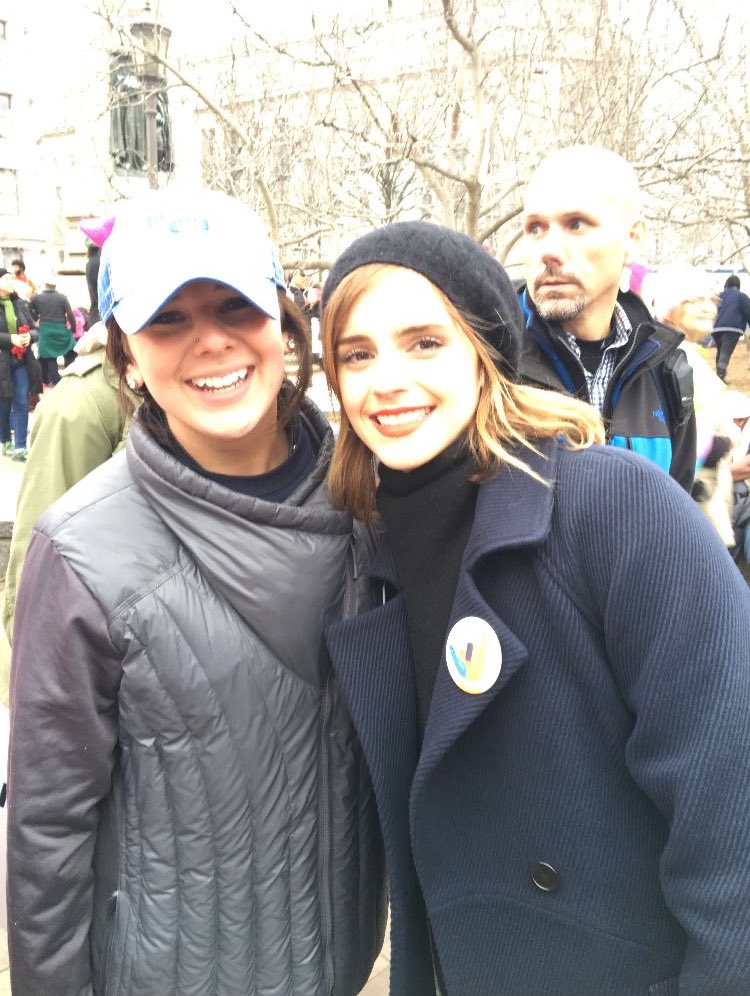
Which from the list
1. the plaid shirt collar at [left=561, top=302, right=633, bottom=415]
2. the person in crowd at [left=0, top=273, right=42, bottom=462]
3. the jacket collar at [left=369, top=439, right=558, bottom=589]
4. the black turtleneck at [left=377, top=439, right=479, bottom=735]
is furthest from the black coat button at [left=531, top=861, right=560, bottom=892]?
the person in crowd at [left=0, top=273, right=42, bottom=462]

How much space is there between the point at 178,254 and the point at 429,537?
67cm

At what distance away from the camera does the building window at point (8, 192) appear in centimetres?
4522

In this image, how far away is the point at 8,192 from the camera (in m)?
45.6

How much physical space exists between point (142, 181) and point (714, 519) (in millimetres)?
6995

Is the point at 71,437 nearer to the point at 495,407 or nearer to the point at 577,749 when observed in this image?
the point at 495,407

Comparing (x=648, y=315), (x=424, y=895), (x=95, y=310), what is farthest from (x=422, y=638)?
(x=95, y=310)

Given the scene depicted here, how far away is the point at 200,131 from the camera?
17.7 meters

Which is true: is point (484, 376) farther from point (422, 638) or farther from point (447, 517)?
point (422, 638)

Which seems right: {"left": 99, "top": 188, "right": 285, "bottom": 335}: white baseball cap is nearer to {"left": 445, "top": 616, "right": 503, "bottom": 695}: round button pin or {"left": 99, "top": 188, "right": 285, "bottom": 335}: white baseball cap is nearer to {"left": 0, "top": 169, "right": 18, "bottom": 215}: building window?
{"left": 445, "top": 616, "right": 503, "bottom": 695}: round button pin

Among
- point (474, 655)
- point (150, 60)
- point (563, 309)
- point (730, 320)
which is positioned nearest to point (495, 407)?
point (474, 655)

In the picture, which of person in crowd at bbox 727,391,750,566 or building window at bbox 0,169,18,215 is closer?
person in crowd at bbox 727,391,750,566

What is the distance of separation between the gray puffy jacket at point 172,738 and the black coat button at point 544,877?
1.29 ft

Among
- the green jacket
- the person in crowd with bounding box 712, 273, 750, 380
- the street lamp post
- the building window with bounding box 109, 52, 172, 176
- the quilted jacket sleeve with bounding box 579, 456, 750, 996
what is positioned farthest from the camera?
the person in crowd with bounding box 712, 273, 750, 380

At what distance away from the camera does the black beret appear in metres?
1.40
